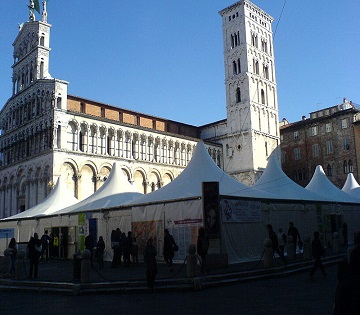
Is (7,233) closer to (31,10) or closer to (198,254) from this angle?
(198,254)

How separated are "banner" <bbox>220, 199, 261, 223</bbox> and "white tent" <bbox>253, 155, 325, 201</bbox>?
12.9 ft

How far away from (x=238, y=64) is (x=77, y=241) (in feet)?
132

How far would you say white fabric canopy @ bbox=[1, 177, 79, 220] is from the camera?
25.3 m

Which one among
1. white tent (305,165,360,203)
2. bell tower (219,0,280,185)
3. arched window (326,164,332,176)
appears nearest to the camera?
white tent (305,165,360,203)

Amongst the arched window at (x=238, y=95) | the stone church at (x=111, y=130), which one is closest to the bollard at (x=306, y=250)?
the stone church at (x=111, y=130)

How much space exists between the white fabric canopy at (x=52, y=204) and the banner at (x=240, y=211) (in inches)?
539

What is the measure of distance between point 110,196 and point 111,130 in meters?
20.5

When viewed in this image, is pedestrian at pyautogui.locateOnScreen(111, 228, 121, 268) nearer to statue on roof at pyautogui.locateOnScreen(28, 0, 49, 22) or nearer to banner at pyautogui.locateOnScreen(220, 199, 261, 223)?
banner at pyautogui.locateOnScreen(220, 199, 261, 223)

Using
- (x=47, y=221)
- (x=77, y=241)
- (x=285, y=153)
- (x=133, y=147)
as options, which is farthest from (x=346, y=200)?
A: (x=285, y=153)

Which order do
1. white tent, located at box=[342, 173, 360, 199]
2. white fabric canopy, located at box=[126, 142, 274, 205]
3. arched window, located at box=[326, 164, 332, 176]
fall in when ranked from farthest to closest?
arched window, located at box=[326, 164, 332, 176] → white tent, located at box=[342, 173, 360, 199] → white fabric canopy, located at box=[126, 142, 274, 205]

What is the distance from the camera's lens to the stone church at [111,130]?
37.8 metres

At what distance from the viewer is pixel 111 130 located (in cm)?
4212

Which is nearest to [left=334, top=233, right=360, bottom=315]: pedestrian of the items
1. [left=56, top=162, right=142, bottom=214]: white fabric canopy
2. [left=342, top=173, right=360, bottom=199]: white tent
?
[left=56, top=162, right=142, bottom=214]: white fabric canopy

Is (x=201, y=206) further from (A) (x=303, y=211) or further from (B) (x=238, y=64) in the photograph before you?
(B) (x=238, y=64)
